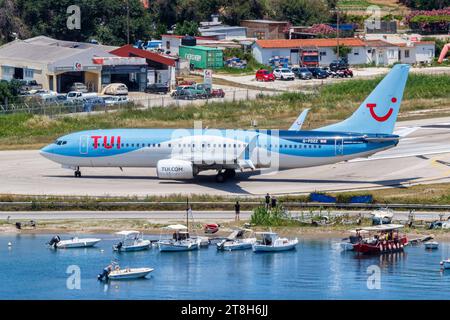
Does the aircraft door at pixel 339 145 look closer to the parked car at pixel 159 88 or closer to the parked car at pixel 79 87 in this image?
the parked car at pixel 159 88

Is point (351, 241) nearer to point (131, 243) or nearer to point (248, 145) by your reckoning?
point (131, 243)

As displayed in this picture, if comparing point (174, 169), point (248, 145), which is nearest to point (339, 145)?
point (248, 145)

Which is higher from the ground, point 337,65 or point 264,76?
point 337,65

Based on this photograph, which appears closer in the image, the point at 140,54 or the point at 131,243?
the point at 131,243

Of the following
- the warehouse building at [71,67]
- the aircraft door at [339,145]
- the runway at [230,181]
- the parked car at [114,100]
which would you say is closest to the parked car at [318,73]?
the warehouse building at [71,67]

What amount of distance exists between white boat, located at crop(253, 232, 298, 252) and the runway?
49.3 feet

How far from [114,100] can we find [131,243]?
72.3m

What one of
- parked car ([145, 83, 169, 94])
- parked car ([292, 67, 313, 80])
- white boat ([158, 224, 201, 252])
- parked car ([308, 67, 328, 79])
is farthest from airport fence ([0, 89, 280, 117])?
white boat ([158, 224, 201, 252])

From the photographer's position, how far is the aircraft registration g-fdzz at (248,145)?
10300 centimetres

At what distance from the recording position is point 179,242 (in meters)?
85.3

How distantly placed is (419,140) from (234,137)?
30.9 meters

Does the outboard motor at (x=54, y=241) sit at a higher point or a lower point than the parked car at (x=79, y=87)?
lower

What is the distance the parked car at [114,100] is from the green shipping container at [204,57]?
38.0 metres

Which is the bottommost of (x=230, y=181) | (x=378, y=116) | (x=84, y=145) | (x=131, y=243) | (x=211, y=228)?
(x=131, y=243)
